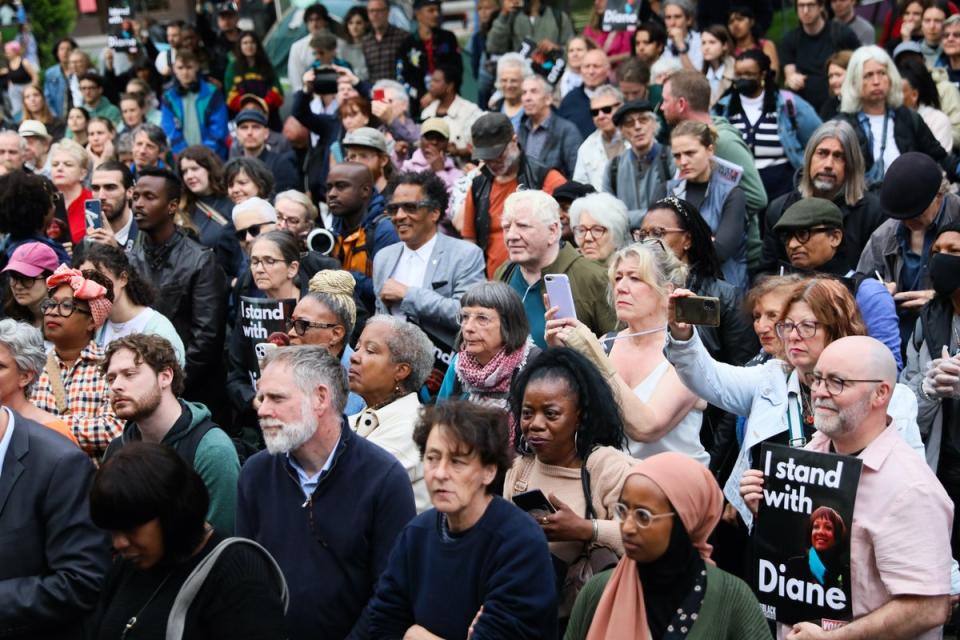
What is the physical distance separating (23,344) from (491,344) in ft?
6.42

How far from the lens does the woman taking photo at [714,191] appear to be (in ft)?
26.9

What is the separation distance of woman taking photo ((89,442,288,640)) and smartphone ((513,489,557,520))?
0.93 meters

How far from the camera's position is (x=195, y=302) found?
27.5 feet

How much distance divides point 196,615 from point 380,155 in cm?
612

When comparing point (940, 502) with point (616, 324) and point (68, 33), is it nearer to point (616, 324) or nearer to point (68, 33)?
point (616, 324)

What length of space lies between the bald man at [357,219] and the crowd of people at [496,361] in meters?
0.03

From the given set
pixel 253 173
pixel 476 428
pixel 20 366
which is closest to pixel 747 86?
pixel 253 173

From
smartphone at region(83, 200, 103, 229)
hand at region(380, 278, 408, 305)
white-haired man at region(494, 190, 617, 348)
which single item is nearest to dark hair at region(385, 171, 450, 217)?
hand at region(380, 278, 408, 305)

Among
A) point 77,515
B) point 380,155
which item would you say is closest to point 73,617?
point 77,515

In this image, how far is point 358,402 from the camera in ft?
20.9

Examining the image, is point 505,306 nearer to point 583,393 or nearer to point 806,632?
point 583,393

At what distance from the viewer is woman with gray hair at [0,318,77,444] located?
18.3ft

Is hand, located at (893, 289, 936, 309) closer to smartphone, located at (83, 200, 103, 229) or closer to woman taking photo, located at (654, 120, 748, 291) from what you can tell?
woman taking photo, located at (654, 120, 748, 291)

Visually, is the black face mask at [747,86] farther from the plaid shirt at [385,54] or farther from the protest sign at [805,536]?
the protest sign at [805,536]
